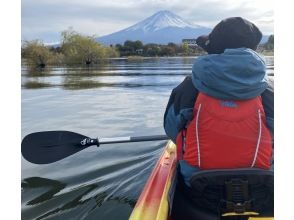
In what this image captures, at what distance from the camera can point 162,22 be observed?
1143 millimetres

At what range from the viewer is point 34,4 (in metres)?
1.00

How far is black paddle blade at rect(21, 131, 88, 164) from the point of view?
177 cm

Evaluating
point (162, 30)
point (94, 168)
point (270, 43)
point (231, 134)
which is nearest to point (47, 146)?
point (94, 168)

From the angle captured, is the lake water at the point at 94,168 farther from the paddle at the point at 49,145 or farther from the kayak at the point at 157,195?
the kayak at the point at 157,195

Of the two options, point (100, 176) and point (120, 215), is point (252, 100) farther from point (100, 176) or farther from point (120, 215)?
point (100, 176)

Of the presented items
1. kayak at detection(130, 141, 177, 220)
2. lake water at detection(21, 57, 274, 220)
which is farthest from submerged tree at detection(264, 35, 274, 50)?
kayak at detection(130, 141, 177, 220)

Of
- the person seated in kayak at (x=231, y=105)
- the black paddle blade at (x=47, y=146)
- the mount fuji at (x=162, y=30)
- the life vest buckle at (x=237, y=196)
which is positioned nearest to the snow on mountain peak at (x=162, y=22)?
the mount fuji at (x=162, y=30)

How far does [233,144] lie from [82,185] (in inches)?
45.4

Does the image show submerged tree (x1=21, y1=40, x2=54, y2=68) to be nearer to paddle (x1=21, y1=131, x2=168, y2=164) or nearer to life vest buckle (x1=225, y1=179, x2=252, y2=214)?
paddle (x1=21, y1=131, x2=168, y2=164)

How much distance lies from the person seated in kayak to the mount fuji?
0.30ft

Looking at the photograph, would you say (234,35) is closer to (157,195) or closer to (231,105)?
(231,105)

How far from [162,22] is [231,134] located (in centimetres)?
37

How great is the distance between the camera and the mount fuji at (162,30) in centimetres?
113
